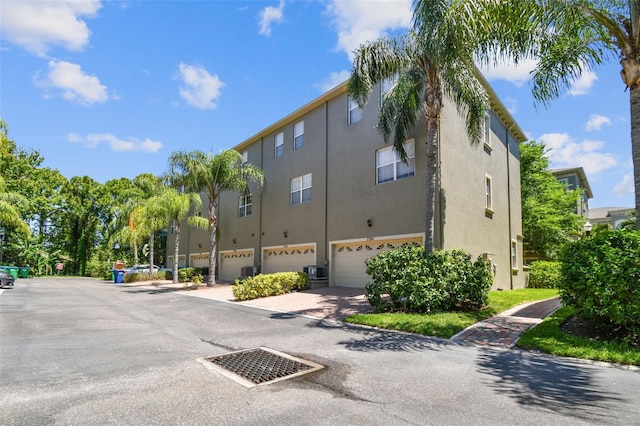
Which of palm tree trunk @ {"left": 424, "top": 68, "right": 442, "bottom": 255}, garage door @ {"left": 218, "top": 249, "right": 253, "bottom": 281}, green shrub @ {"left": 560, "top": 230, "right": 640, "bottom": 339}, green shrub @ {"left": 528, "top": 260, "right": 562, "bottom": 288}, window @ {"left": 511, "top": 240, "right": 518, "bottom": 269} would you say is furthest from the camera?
garage door @ {"left": 218, "top": 249, "right": 253, "bottom": 281}

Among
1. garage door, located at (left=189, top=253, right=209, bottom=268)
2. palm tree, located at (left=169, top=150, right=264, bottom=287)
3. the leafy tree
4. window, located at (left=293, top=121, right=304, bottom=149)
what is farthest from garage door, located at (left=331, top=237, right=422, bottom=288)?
garage door, located at (left=189, top=253, right=209, bottom=268)

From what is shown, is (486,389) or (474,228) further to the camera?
(474,228)

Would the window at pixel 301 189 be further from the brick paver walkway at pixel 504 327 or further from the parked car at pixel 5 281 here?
the parked car at pixel 5 281

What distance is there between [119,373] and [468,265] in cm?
969

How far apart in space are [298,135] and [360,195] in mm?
6952

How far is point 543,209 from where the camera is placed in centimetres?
2602

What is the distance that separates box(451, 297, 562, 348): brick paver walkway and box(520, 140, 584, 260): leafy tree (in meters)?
15.6

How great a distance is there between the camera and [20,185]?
129 ft

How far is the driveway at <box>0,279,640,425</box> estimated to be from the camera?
400 centimetres

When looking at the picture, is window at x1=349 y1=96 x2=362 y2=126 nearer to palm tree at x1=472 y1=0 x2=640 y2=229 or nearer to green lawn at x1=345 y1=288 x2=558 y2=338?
palm tree at x1=472 y1=0 x2=640 y2=229

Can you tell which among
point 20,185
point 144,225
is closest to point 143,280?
point 144,225

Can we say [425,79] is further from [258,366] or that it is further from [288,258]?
[288,258]

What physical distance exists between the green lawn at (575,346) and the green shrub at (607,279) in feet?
1.80

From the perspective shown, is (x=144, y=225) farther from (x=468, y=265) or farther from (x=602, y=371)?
(x=602, y=371)
